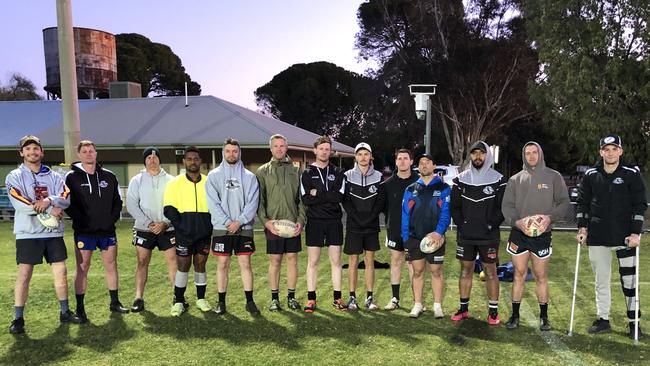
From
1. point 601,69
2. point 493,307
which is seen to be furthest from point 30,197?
point 601,69

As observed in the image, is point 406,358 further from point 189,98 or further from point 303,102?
point 303,102

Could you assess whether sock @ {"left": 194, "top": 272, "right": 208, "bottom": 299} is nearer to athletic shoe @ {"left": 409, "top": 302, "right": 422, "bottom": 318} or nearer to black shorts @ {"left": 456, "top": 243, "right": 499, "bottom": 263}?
athletic shoe @ {"left": 409, "top": 302, "right": 422, "bottom": 318}

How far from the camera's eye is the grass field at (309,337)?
12.7ft

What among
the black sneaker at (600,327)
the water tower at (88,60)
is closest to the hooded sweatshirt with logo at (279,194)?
the black sneaker at (600,327)

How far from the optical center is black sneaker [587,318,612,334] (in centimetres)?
437

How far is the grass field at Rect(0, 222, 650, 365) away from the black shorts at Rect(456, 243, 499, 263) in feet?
2.26

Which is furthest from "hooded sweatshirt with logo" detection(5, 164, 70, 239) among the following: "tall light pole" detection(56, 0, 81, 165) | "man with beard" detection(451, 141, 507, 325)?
"tall light pole" detection(56, 0, 81, 165)

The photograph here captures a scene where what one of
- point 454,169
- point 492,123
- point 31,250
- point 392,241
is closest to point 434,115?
point 492,123

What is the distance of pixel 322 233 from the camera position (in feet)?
16.4

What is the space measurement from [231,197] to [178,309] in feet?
4.49

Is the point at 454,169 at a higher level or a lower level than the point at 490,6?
lower

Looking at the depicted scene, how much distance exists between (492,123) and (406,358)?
949 inches

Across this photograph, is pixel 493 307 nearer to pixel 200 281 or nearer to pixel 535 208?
pixel 535 208

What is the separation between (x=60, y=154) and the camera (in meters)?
17.8
